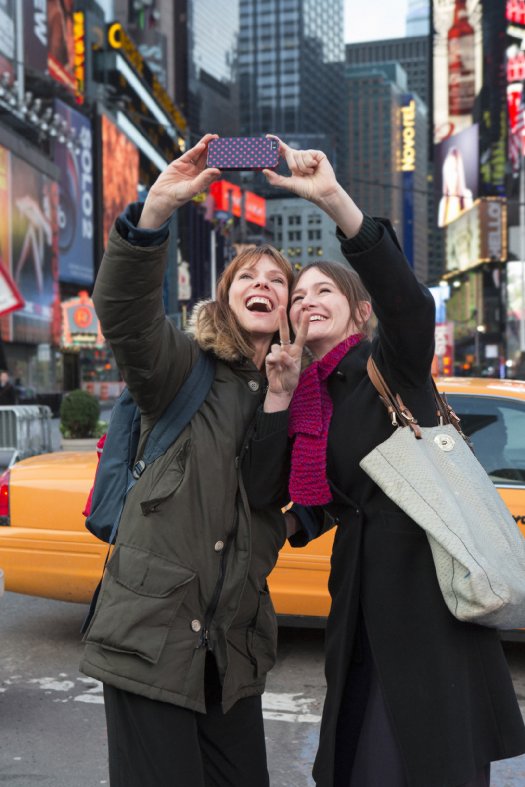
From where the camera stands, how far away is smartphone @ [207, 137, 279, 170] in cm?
212

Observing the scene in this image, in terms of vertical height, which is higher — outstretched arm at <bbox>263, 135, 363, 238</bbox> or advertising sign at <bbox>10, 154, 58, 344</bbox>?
advertising sign at <bbox>10, 154, 58, 344</bbox>

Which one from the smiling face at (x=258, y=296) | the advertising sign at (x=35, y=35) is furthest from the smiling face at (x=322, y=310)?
the advertising sign at (x=35, y=35)

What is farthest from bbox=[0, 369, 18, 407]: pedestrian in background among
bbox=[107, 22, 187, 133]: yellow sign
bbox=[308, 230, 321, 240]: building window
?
bbox=[308, 230, 321, 240]: building window

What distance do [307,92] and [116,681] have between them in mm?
204083

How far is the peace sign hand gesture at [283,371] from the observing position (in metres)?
2.34

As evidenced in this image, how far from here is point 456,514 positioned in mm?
2107

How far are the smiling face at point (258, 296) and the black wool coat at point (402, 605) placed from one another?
36 cm

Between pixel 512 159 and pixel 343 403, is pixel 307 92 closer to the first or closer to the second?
pixel 512 159

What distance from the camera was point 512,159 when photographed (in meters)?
81.6

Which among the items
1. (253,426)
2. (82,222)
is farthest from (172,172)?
(82,222)

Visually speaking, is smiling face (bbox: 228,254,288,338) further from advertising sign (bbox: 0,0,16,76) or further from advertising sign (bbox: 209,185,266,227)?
advertising sign (bbox: 209,185,266,227)

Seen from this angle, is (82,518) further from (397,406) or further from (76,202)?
(76,202)

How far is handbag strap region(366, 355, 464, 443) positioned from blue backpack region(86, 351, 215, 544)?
1.41 feet

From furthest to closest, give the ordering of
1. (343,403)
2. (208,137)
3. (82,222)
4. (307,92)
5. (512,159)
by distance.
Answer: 1. (307,92)
2. (512,159)
3. (82,222)
4. (343,403)
5. (208,137)
